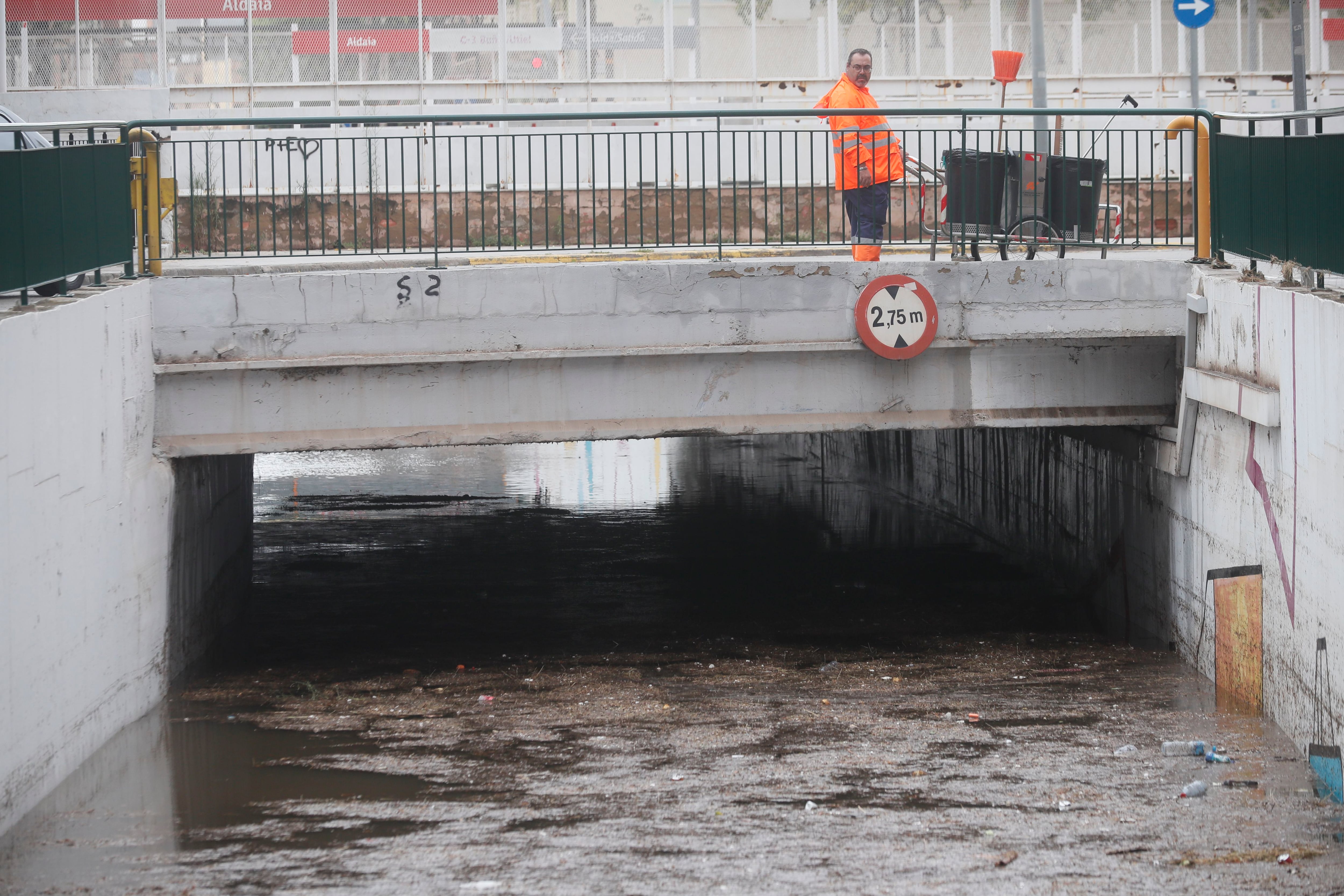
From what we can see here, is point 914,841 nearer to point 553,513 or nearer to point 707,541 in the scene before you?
point 707,541

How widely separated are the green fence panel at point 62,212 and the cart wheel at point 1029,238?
23.5 ft


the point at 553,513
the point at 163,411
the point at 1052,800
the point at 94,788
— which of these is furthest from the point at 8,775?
the point at 553,513

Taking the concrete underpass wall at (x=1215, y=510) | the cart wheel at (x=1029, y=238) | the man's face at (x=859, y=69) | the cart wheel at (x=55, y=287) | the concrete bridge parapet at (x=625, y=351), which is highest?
the man's face at (x=859, y=69)

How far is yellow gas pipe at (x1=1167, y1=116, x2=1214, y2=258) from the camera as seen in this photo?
11.8m

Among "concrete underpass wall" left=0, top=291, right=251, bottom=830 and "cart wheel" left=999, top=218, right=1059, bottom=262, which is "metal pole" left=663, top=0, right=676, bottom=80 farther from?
"concrete underpass wall" left=0, top=291, right=251, bottom=830

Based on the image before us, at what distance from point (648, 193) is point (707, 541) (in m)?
4.98

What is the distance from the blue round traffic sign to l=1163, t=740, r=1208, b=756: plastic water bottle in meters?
10.5

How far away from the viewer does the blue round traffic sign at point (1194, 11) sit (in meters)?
16.5

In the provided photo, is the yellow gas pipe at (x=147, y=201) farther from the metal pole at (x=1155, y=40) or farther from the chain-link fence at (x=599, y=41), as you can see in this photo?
the metal pole at (x=1155, y=40)

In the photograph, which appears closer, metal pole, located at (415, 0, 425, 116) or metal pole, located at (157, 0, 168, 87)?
metal pole, located at (157, 0, 168, 87)

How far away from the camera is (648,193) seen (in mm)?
19688

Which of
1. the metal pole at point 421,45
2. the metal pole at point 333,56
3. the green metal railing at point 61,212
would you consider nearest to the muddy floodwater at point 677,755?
the green metal railing at point 61,212

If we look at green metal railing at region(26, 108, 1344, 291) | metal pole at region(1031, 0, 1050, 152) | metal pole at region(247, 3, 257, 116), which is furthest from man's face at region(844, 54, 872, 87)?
metal pole at region(247, 3, 257, 116)

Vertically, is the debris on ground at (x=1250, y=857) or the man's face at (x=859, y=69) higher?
the man's face at (x=859, y=69)
